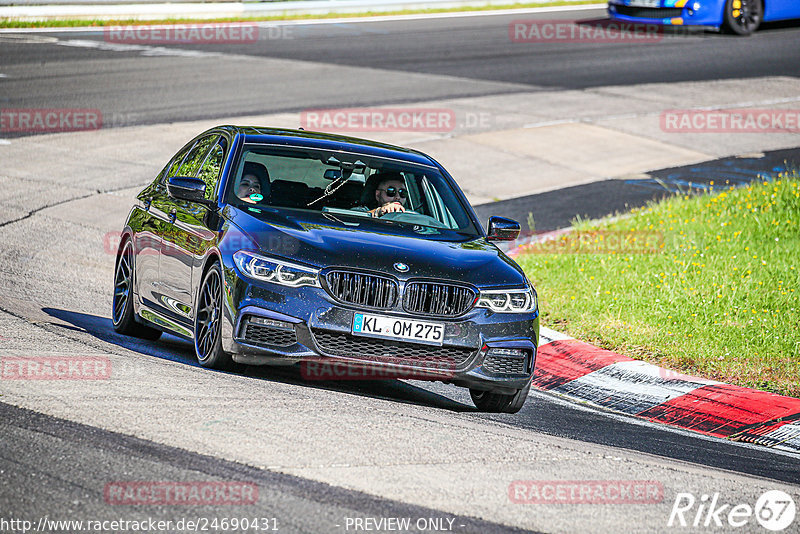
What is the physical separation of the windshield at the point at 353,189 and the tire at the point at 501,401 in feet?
4.03

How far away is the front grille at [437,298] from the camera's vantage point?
7.32 metres

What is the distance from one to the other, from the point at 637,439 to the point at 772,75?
20.0m

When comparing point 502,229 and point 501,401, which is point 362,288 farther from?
point 502,229

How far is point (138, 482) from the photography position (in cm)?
513

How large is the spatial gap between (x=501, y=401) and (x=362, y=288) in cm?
135

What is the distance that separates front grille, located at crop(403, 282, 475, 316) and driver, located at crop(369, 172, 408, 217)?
4.63ft

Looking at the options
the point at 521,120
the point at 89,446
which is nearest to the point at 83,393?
the point at 89,446

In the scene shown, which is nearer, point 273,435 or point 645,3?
point 273,435

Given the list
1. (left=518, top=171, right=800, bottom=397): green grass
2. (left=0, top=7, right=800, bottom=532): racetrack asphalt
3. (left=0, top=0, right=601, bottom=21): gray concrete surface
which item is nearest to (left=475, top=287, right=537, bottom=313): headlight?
(left=0, top=7, right=800, bottom=532): racetrack asphalt

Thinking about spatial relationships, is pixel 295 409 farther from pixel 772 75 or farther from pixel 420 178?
pixel 772 75

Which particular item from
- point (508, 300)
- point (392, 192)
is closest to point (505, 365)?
point (508, 300)

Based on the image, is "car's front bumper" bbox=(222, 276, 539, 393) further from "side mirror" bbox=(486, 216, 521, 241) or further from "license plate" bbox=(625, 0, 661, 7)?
"license plate" bbox=(625, 0, 661, 7)

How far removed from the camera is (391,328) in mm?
7242

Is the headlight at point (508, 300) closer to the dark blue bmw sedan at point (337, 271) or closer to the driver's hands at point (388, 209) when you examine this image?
the dark blue bmw sedan at point (337, 271)
